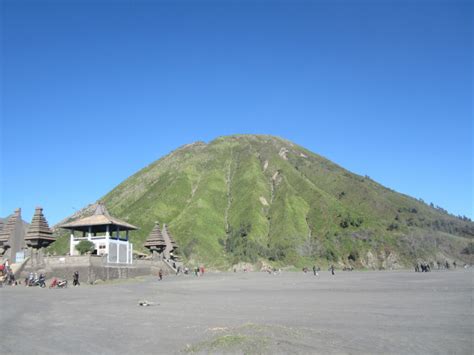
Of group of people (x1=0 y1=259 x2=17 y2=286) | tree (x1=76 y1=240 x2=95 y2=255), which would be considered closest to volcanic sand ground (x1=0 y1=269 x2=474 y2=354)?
group of people (x1=0 y1=259 x2=17 y2=286)

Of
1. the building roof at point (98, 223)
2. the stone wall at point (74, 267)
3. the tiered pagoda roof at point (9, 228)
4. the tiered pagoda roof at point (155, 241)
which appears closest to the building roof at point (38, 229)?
the stone wall at point (74, 267)

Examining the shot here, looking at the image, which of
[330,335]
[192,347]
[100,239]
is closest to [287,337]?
[330,335]

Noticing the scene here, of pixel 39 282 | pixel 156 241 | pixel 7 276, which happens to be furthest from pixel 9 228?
pixel 156 241

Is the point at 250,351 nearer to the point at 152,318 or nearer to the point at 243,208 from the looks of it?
the point at 152,318

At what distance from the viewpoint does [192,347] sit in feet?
34.7

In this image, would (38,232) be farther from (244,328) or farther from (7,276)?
(244,328)

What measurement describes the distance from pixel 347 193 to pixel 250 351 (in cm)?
12064

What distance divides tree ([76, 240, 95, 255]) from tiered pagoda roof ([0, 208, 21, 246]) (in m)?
9.34

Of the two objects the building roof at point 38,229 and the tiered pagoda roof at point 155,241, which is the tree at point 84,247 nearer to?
the building roof at point 38,229

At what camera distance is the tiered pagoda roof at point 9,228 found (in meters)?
53.2

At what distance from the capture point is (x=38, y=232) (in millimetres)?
48344

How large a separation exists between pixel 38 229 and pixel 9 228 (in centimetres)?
792

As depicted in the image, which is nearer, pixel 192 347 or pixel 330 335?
pixel 192 347

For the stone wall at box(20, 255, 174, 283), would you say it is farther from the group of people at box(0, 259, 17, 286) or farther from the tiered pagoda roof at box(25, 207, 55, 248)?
the group of people at box(0, 259, 17, 286)
